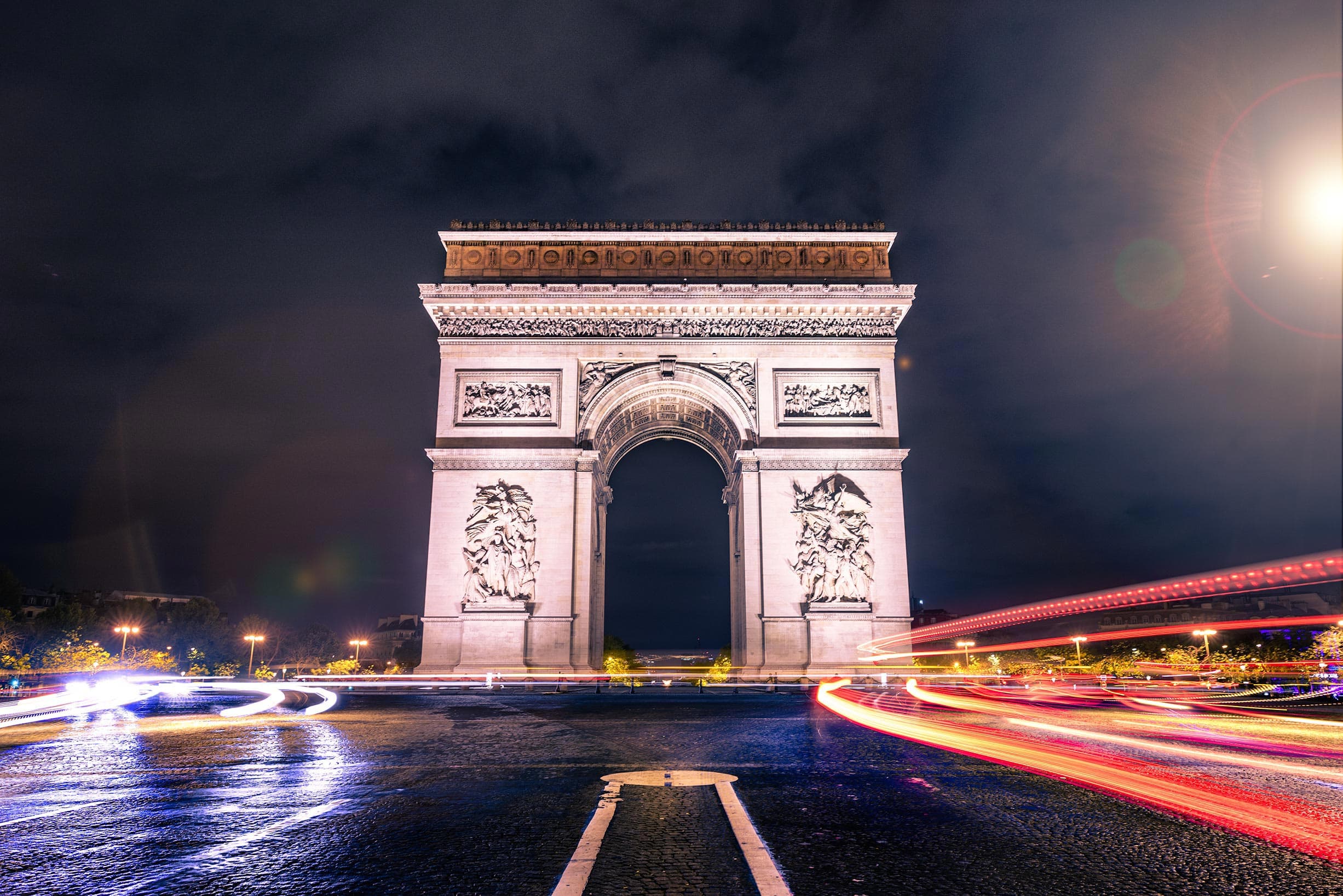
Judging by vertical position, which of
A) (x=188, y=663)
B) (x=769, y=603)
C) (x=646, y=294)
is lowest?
(x=188, y=663)

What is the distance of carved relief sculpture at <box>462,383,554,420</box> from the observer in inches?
1061

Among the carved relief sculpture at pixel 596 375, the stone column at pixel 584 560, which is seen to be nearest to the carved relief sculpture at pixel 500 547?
the stone column at pixel 584 560

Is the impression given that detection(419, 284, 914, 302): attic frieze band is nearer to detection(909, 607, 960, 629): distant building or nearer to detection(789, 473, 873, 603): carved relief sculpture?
detection(789, 473, 873, 603): carved relief sculpture

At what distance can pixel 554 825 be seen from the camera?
398cm

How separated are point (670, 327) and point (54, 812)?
24.5 metres

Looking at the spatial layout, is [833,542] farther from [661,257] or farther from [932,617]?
[932,617]

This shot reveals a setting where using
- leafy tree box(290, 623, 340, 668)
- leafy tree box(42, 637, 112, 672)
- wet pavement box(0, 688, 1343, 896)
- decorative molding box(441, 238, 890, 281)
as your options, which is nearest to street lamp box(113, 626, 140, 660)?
leafy tree box(42, 637, 112, 672)

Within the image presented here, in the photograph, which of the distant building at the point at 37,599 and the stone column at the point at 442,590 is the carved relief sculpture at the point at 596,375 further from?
the distant building at the point at 37,599

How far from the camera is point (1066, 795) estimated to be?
480 centimetres

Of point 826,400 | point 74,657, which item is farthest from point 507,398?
point 74,657

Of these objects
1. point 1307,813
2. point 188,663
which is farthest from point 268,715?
point 188,663

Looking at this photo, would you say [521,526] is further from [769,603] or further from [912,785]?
[912,785]

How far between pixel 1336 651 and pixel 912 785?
25217 millimetres

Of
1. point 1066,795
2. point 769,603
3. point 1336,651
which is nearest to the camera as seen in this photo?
point 1066,795
